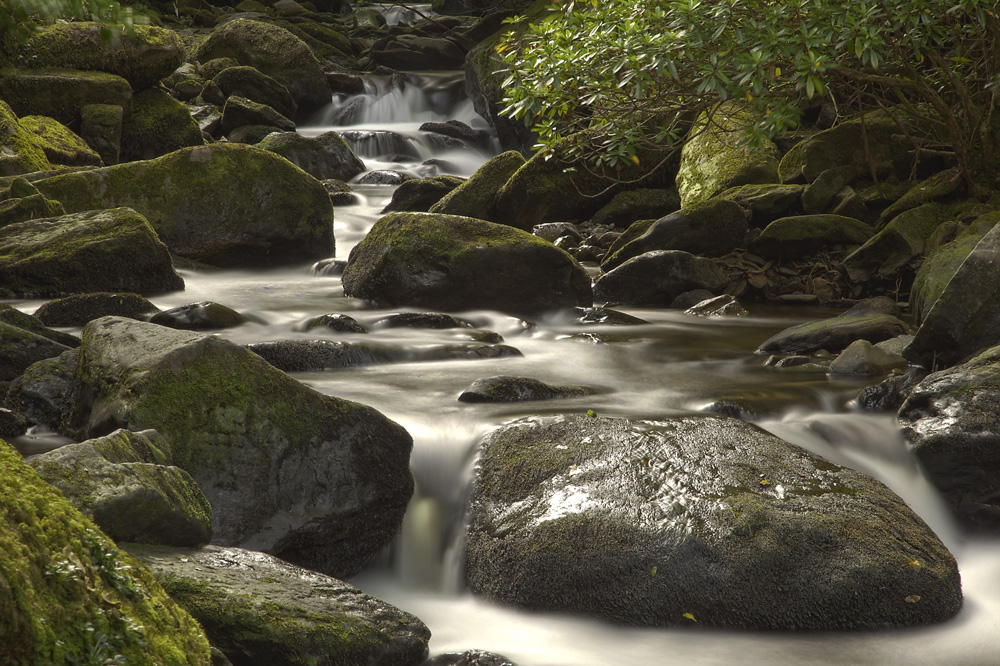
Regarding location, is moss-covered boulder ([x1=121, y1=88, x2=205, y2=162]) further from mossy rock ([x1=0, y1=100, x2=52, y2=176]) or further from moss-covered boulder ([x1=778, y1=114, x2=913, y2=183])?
moss-covered boulder ([x1=778, y1=114, x2=913, y2=183])

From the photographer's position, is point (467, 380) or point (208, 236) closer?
point (467, 380)

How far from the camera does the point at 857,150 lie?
10.8 metres

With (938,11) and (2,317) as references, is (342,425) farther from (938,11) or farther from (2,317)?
(938,11)

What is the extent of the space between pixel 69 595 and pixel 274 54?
72.8 ft

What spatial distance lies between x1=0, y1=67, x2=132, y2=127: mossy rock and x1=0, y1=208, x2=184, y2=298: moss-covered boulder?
600cm

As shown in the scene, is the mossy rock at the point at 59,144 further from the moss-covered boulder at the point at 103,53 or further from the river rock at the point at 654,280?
the river rock at the point at 654,280

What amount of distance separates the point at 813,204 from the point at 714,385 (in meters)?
5.60

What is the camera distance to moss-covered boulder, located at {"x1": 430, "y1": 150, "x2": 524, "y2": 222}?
12648mm

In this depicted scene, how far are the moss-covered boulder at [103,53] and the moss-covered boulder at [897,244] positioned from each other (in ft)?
40.7

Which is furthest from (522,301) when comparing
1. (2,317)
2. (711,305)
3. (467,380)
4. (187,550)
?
(187,550)

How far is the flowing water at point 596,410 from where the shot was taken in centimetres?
333

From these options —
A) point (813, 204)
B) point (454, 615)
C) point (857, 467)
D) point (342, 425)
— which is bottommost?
point (454, 615)

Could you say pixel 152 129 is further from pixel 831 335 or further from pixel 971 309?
pixel 971 309

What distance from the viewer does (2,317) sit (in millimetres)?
5695
